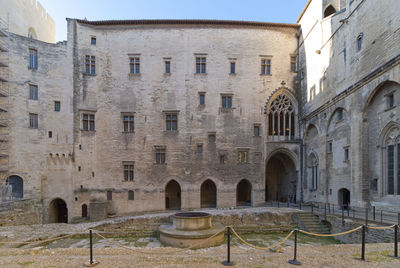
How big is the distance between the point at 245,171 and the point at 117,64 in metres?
15.6

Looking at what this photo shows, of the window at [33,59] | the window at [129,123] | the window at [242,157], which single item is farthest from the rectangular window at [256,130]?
the window at [33,59]

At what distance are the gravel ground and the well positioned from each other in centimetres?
425

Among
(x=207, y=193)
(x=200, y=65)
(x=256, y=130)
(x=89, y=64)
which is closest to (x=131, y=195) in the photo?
(x=207, y=193)

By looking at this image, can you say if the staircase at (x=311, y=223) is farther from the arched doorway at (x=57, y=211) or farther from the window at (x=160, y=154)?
the arched doorway at (x=57, y=211)

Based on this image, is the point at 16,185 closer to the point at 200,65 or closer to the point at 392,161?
the point at 200,65

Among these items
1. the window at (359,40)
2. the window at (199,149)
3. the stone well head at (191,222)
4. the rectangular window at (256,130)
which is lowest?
the stone well head at (191,222)

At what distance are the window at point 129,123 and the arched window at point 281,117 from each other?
511 inches

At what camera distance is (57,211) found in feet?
66.0

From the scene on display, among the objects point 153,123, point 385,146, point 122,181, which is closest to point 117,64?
point 153,123

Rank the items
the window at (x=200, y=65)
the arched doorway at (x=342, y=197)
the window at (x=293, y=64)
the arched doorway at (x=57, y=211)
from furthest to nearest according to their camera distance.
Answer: the window at (x=293, y=64) < the window at (x=200, y=65) < the arched doorway at (x=57, y=211) < the arched doorway at (x=342, y=197)

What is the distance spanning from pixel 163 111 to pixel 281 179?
585 inches

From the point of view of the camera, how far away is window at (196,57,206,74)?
2058 cm

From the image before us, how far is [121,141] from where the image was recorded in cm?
1988

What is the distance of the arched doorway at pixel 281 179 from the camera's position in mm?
21844
